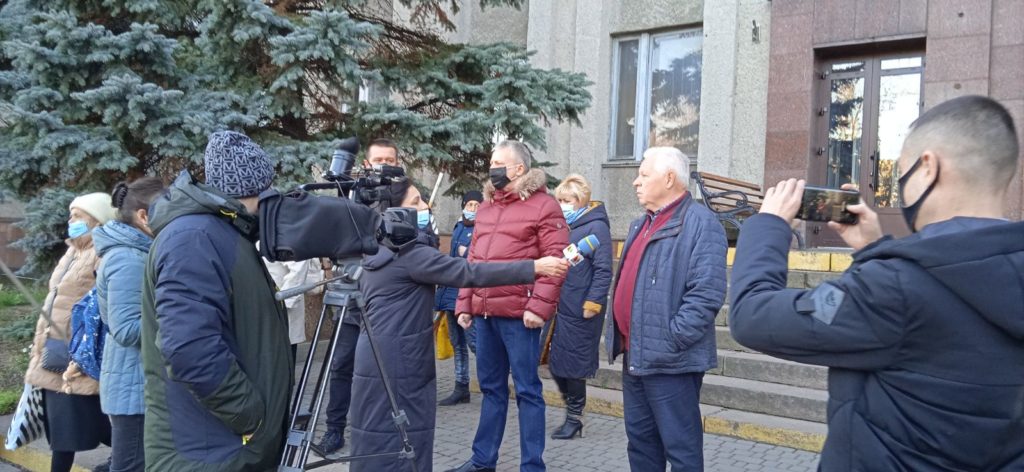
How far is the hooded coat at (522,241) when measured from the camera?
15.9ft

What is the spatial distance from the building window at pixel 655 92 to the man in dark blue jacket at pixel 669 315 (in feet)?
25.6

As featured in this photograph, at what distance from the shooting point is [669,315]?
3963 millimetres

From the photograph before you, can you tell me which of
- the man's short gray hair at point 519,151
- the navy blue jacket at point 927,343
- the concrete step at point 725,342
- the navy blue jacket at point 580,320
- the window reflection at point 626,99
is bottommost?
the concrete step at point 725,342

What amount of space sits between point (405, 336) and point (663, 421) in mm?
1332

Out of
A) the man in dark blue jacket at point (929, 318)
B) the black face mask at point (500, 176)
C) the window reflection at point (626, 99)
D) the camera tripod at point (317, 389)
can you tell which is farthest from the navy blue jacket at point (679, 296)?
the window reflection at point (626, 99)

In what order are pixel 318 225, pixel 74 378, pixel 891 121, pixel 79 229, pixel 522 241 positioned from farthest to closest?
1. pixel 891 121
2. pixel 522 241
3. pixel 79 229
4. pixel 74 378
5. pixel 318 225

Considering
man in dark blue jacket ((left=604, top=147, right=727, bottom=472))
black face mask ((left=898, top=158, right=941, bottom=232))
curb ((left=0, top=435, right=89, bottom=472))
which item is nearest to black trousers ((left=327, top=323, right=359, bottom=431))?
curb ((left=0, top=435, right=89, bottom=472))

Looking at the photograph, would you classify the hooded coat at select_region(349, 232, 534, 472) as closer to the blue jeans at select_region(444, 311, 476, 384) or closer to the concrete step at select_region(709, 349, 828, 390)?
the blue jeans at select_region(444, 311, 476, 384)

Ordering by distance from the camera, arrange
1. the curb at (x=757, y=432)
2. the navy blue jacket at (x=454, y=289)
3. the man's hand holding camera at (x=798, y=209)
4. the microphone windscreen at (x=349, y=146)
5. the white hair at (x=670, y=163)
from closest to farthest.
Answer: the man's hand holding camera at (x=798, y=209) < the microphone windscreen at (x=349, y=146) < the white hair at (x=670, y=163) < the curb at (x=757, y=432) < the navy blue jacket at (x=454, y=289)

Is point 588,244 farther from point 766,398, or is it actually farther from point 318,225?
point 766,398

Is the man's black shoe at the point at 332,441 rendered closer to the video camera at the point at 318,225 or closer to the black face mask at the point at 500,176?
the black face mask at the point at 500,176

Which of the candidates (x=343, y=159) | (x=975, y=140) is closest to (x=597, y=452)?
(x=343, y=159)

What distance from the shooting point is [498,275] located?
12.9 ft

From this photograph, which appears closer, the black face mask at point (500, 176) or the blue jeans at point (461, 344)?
the black face mask at point (500, 176)
